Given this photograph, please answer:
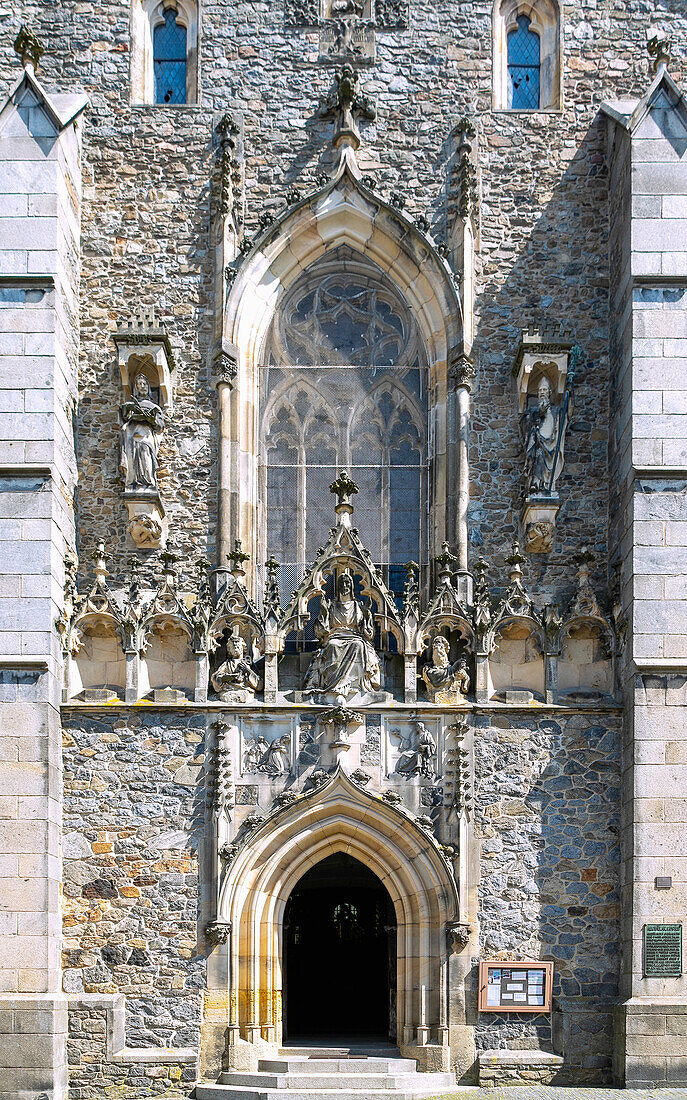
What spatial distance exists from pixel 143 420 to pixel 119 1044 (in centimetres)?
601

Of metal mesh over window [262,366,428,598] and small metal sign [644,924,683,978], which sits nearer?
small metal sign [644,924,683,978]

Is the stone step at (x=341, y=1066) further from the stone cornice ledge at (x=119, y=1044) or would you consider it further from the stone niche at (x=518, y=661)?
the stone niche at (x=518, y=661)

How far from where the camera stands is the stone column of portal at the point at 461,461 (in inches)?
642

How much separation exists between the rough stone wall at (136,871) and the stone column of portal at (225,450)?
1.93 metres

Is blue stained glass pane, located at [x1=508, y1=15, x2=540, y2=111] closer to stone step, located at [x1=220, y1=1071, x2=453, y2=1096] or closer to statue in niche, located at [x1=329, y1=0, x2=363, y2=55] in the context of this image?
statue in niche, located at [x1=329, y1=0, x2=363, y2=55]

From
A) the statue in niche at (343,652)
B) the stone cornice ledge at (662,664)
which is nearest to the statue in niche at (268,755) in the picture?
the statue in niche at (343,652)

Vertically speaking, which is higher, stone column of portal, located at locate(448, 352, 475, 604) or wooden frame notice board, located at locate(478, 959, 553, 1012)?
stone column of portal, located at locate(448, 352, 475, 604)

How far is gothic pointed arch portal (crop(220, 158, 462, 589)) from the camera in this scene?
17.0 metres

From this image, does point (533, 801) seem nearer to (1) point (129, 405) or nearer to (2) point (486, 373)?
(2) point (486, 373)

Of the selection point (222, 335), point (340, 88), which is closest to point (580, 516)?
point (222, 335)

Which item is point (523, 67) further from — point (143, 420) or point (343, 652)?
point (343, 652)

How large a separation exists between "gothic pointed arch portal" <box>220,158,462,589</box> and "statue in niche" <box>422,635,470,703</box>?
1364mm

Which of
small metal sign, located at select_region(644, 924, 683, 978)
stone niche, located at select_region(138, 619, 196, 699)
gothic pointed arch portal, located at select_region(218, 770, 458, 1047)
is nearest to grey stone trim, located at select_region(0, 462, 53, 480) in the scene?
stone niche, located at select_region(138, 619, 196, 699)

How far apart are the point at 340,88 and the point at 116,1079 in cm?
1019
